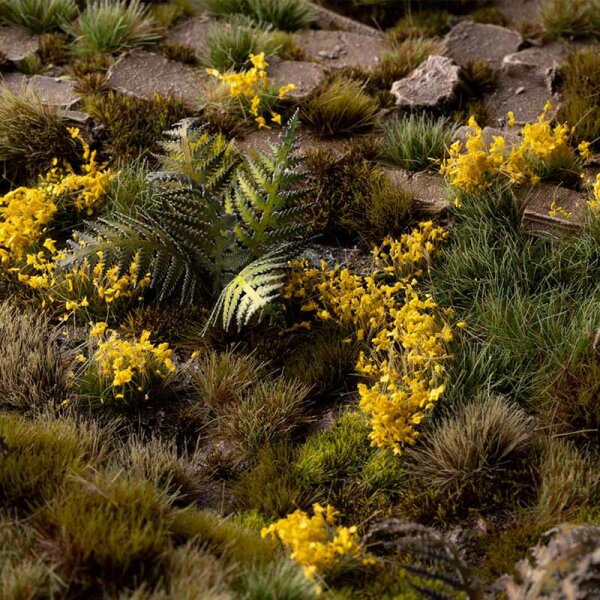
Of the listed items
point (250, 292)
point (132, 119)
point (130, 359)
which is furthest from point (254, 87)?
point (130, 359)

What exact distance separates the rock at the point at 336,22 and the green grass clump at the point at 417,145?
2.00 metres

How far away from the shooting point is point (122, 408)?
5.22 meters

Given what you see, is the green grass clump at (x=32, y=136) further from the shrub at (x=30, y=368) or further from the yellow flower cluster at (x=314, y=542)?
the yellow flower cluster at (x=314, y=542)

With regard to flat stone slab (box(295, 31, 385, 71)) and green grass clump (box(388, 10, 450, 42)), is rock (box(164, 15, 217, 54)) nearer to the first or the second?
flat stone slab (box(295, 31, 385, 71))

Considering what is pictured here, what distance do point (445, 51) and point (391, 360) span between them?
3618mm

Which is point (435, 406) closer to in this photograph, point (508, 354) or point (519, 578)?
point (508, 354)

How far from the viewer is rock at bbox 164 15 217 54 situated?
785 cm

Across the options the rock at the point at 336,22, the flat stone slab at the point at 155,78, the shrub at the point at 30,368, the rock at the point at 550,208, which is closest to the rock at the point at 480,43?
the rock at the point at 336,22

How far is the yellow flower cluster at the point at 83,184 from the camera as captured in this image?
20.5 ft

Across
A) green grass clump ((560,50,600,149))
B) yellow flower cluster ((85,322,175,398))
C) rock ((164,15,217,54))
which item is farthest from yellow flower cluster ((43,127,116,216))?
green grass clump ((560,50,600,149))

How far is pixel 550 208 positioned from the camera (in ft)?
19.4

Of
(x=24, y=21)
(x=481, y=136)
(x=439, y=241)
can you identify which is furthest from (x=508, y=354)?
(x=24, y=21)

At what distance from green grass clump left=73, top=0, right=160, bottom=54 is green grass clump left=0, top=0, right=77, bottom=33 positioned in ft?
0.55

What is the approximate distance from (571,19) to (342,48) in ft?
6.40
